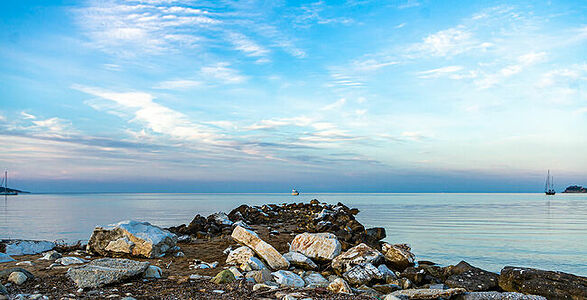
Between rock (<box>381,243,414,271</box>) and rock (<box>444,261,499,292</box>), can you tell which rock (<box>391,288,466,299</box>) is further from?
rock (<box>381,243,414,271</box>)

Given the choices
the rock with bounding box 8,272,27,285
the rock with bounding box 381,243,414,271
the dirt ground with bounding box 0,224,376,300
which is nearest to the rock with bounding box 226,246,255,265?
the dirt ground with bounding box 0,224,376,300

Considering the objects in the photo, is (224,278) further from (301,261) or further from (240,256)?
(301,261)

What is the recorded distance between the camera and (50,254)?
867 cm

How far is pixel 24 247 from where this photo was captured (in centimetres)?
982

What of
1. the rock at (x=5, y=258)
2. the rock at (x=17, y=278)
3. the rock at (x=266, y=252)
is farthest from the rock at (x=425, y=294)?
the rock at (x=5, y=258)

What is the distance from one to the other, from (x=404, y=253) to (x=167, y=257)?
5.81 metres

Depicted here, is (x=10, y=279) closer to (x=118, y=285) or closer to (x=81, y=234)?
(x=118, y=285)

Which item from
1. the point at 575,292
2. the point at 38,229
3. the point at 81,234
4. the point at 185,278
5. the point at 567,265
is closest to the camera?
the point at 185,278

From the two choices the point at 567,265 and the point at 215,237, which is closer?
the point at 567,265

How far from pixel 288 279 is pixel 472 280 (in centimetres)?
409

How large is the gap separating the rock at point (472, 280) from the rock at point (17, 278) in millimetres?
7879

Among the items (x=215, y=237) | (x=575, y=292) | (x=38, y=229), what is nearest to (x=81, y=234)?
(x=38, y=229)

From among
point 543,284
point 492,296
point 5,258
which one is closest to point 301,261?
point 492,296

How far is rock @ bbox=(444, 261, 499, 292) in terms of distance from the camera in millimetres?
8344
